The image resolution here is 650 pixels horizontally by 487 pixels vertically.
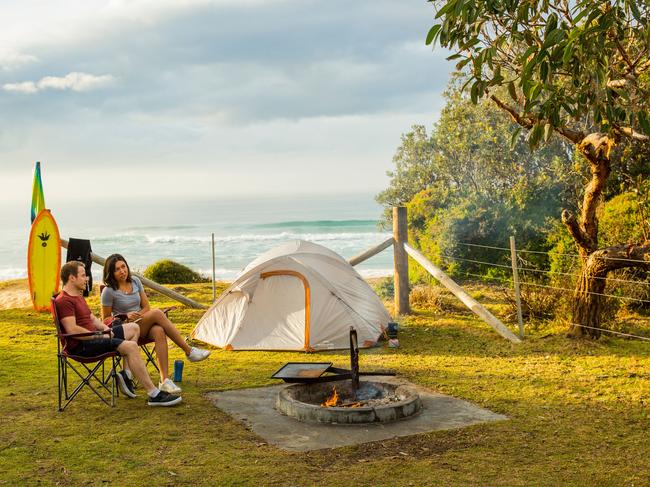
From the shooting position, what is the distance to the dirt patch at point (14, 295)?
13234mm

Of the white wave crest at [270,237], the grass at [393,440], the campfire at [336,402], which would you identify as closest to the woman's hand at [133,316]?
the grass at [393,440]

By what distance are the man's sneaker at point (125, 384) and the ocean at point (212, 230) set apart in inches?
969

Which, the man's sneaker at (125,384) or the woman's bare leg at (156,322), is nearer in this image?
the man's sneaker at (125,384)

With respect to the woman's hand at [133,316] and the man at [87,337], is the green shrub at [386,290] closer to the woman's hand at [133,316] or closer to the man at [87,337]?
the woman's hand at [133,316]

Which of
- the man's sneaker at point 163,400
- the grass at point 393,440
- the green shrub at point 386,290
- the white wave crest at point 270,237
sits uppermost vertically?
the white wave crest at point 270,237

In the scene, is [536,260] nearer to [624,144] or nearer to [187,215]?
[624,144]

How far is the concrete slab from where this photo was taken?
17.0 feet

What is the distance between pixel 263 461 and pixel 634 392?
3.53 m

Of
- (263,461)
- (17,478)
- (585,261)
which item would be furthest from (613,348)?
(17,478)

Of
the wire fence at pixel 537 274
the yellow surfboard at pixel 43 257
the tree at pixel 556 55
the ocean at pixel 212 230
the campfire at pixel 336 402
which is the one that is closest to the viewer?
the tree at pixel 556 55

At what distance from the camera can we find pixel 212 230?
50531 mm

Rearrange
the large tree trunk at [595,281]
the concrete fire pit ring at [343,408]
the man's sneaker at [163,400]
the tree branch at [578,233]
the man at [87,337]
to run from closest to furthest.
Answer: the concrete fire pit ring at [343,408], the man at [87,337], the man's sneaker at [163,400], the large tree trunk at [595,281], the tree branch at [578,233]

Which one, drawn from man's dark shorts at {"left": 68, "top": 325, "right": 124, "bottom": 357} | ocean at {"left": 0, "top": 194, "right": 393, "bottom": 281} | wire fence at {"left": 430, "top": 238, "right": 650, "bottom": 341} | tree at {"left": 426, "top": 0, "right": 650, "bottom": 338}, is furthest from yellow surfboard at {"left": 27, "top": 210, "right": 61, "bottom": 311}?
ocean at {"left": 0, "top": 194, "right": 393, "bottom": 281}

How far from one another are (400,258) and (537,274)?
3.54m
